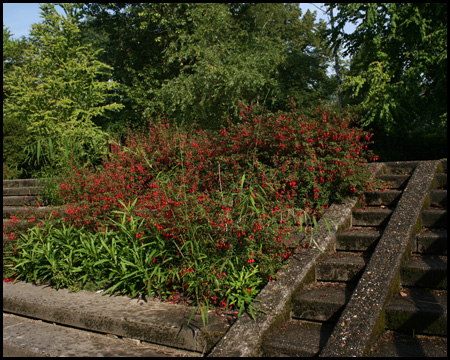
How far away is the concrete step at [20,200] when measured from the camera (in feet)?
22.6

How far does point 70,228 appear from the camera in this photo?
4.80 meters

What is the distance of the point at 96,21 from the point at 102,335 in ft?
61.4

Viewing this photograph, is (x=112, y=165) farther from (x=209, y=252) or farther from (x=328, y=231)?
(x=328, y=231)

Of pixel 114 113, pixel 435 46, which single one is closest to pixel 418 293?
pixel 435 46

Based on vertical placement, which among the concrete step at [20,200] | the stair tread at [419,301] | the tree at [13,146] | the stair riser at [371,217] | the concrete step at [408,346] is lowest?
the concrete step at [408,346]

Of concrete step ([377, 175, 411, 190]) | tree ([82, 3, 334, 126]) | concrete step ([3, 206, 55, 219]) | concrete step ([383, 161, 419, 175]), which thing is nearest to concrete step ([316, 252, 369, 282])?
concrete step ([377, 175, 411, 190])

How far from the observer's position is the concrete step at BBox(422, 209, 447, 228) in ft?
13.6

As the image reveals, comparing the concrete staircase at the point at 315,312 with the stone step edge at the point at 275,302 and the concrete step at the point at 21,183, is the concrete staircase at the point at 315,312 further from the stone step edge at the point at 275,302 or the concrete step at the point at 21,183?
the concrete step at the point at 21,183

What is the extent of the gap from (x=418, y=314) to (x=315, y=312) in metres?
0.79

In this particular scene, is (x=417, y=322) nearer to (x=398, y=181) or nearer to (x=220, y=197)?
(x=220, y=197)

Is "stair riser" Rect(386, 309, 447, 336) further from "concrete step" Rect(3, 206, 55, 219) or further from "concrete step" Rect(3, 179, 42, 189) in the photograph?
"concrete step" Rect(3, 179, 42, 189)

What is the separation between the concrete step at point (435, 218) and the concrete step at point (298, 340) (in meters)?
1.91

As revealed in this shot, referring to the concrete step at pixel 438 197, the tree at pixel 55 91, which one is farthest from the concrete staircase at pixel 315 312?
the tree at pixel 55 91

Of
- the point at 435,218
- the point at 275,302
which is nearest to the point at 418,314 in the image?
the point at 275,302
